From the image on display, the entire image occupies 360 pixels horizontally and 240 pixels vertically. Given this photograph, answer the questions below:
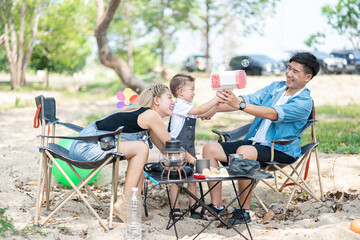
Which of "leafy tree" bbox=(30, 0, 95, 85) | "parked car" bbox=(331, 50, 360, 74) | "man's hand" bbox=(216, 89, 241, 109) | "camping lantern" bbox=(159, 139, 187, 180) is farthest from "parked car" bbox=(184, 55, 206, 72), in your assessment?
"camping lantern" bbox=(159, 139, 187, 180)

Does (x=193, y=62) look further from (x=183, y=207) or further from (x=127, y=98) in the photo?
(x=183, y=207)

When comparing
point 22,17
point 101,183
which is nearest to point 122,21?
point 22,17

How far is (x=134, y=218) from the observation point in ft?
9.53

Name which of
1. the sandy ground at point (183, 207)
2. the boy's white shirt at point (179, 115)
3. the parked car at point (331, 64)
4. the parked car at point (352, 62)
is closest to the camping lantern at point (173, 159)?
the sandy ground at point (183, 207)

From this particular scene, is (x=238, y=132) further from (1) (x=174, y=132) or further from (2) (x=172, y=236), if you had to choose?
(2) (x=172, y=236)

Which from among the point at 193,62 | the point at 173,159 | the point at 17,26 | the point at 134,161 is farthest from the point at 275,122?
the point at 17,26

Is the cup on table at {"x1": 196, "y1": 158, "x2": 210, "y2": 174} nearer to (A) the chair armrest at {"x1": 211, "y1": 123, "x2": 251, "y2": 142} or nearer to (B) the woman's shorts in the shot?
(B) the woman's shorts

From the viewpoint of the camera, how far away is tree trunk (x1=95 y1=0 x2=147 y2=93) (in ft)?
27.6

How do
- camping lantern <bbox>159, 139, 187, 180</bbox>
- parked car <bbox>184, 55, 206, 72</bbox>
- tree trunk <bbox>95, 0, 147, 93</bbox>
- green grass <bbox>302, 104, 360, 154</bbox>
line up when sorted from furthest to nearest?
parked car <bbox>184, 55, 206, 72</bbox>
tree trunk <bbox>95, 0, 147, 93</bbox>
green grass <bbox>302, 104, 360, 154</bbox>
camping lantern <bbox>159, 139, 187, 180</bbox>

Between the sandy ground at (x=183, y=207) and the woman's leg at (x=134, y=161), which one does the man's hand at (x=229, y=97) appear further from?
the sandy ground at (x=183, y=207)

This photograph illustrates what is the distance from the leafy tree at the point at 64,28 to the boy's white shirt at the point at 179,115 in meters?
20.4

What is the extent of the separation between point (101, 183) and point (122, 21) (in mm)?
21313

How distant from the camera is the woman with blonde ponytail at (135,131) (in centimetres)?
301

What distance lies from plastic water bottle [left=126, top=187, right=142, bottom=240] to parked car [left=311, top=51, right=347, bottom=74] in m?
14.5
